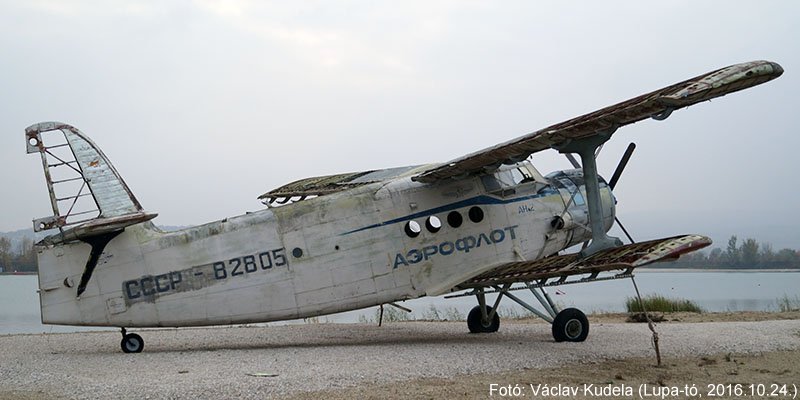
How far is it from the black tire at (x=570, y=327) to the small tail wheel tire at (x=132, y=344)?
24.3ft

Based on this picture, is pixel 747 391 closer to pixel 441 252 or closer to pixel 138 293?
pixel 441 252

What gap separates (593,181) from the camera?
12.6 m

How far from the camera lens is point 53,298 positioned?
40.0 feet

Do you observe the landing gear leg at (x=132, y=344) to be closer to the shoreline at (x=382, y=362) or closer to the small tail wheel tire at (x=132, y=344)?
the small tail wheel tire at (x=132, y=344)

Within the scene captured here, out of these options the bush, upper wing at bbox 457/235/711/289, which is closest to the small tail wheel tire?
upper wing at bbox 457/235/711/289

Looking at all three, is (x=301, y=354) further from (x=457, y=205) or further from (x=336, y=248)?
(x=457, y=205)

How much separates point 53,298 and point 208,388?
518cm

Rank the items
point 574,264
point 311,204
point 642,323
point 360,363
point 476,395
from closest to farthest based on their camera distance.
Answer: point 476,395 < point 360,363 < point 574,264 < point 311,204 < point 642,323

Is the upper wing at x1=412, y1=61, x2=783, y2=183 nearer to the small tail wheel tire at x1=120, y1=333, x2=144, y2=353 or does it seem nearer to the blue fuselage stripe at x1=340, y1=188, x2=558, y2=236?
the blue fuselage stripe at x1=340, y1=188, x2=558, y2=236

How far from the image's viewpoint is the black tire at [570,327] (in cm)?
1294

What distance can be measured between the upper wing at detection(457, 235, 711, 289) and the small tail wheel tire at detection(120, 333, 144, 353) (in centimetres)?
586

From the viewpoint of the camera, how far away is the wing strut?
12156 mm

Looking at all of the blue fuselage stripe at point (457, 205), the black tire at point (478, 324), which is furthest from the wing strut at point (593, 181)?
the black tire at point (478, 324)

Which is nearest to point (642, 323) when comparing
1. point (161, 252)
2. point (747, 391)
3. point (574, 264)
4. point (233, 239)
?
point (574, 264)
